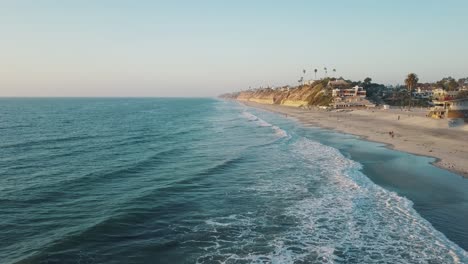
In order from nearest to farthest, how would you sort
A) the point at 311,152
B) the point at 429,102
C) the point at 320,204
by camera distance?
the point at 320,204 → the point at 311,152 → the point at 429,102

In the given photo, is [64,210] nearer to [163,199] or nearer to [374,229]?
[163,199]

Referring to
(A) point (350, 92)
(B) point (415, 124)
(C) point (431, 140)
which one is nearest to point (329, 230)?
(C) point (431, 140)

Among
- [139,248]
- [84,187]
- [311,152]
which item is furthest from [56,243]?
[311,152]

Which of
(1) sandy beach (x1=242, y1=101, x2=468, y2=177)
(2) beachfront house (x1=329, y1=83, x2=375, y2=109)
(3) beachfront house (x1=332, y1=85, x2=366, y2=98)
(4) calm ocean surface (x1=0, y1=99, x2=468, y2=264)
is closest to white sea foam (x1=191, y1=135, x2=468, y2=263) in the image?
(4) calm ocean surface (x1=0, y1=99, x2=468, y2=264)

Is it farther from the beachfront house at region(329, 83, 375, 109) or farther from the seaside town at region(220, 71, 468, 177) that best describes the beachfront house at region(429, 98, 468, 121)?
the beachfront house at region(329, 83, 375, 109)

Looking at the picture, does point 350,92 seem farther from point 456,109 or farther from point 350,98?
point 456,109
